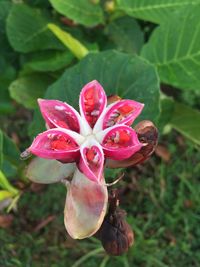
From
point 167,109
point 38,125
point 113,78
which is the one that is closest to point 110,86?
point 113,78

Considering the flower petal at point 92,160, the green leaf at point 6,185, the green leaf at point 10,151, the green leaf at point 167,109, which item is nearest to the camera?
the flower petal at point 92,160

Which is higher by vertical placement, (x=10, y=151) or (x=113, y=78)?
(x=113, y=78)

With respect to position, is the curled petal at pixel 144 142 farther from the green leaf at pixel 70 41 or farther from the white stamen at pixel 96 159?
the green leaf at pixel 70 41

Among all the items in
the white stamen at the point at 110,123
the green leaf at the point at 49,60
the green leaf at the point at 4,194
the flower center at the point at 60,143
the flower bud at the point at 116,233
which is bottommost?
the green leaf at the point at 4,194

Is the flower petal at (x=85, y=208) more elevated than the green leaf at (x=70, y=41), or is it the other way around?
the flower petal at (x=85, y=208)

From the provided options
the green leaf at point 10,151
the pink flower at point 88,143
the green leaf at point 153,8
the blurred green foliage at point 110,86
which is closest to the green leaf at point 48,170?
the pink flower at point 88,143

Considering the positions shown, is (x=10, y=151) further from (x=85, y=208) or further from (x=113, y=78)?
(x=85, y=208)
